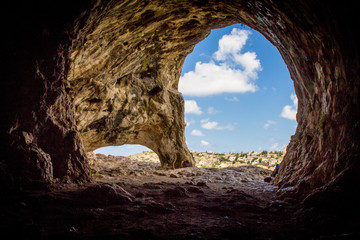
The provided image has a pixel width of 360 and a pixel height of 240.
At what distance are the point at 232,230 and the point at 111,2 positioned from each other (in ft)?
18.5

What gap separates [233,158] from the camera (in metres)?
23.7

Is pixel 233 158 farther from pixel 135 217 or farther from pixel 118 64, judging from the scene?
pixel 135 217

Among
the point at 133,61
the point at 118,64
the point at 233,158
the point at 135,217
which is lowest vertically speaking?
the point at 233,158

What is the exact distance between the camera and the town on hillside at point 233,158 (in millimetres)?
20703

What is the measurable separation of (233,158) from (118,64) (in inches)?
713

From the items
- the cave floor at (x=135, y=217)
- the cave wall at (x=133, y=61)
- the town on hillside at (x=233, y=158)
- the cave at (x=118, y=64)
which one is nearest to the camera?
the cave floor at (x=135, y=217)

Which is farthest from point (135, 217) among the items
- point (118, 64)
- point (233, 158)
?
point (233, 158)

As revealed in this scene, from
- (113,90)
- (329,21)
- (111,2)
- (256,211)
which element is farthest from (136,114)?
(329,21)

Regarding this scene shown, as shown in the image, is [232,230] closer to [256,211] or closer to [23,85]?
[256,211]

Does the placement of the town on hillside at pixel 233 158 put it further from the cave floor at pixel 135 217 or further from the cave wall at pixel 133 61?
the cave floor at pixel 135 217

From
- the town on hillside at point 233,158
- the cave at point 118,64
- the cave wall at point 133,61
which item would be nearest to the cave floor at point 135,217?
the cave at point 118,64

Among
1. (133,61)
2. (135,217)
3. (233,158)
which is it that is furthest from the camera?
(233,158)

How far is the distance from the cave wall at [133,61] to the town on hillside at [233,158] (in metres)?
14.2

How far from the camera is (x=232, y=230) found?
2.88 metres
